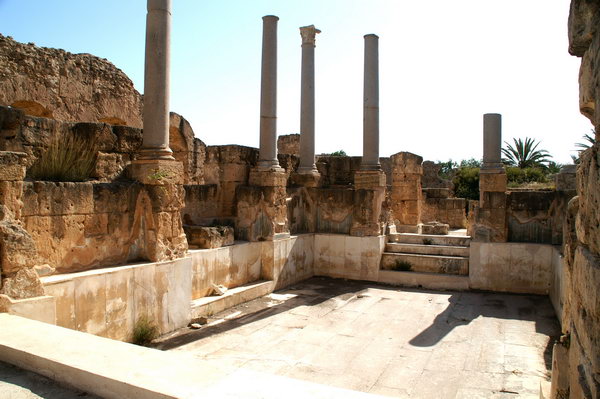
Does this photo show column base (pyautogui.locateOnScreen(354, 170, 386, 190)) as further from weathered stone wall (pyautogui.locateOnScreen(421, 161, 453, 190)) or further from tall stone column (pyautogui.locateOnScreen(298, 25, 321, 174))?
weathered stone wall (pyautogui.locateOnScreen(421, 161, 453, 190))

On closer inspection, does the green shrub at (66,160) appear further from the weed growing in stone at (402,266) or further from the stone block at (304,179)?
the weed growing in stone at (402,266)

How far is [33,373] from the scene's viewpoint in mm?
3029

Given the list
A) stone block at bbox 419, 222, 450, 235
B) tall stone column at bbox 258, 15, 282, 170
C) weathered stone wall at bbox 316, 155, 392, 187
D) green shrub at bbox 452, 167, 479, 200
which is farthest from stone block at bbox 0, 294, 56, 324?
green shrub at bbox 452, 167, 479, 200

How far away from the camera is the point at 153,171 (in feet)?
21.5

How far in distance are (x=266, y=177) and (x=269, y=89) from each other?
1932 mm

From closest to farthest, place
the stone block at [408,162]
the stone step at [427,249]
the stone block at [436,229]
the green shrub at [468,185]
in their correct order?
the stone step at [427,249], the stone block at [436,229], the stone block at [408,162], the green shrub at [468,185]

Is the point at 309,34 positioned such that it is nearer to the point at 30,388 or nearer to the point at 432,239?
the point at 432,239

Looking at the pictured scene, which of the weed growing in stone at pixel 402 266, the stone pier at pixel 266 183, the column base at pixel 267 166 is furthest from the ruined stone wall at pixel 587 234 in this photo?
the weed growing in stone at pixel 402 266

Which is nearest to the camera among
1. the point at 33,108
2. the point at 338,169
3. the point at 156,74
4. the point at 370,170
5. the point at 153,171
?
the point at 153,171

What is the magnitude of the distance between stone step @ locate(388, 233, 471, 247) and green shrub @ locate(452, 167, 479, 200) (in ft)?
59.0

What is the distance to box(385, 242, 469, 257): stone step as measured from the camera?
33.8 feet

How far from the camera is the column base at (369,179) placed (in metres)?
11.0

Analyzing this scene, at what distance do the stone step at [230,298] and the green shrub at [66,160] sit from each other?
248 centimetres

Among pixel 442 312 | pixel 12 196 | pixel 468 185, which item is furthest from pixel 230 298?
pixel 468 185
